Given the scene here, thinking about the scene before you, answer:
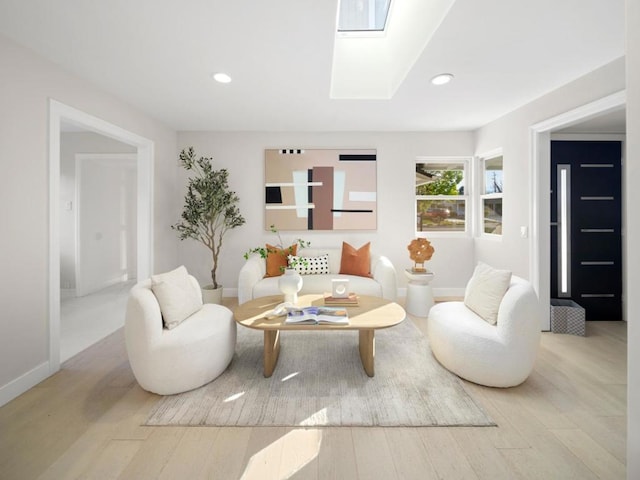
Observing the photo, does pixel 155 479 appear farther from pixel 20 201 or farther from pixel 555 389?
pixel 555 389

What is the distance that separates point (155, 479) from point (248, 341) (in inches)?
63.3

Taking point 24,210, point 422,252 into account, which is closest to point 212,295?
point 24,210

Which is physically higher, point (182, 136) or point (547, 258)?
point (182, 136)

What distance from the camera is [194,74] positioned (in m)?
2.77

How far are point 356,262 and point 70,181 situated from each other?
14.6ft

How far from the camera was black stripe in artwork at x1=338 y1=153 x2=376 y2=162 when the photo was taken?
4680mm

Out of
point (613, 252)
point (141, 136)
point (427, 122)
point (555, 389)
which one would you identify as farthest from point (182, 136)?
point (613, 252)

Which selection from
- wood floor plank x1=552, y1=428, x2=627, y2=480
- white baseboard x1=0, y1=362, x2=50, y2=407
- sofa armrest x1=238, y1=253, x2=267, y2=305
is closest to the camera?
Answer: wood floor plank x1=552, y1=428, x2=627, y2=480

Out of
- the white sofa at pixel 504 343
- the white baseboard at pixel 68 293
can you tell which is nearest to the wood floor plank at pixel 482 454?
the white sofa at pixel 504 343

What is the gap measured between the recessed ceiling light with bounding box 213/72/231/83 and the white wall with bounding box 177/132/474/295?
177 cm

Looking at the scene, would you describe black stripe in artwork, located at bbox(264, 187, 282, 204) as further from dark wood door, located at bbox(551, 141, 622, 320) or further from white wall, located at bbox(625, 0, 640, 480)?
white wall, located at bbox(625, 0, 640, 480)

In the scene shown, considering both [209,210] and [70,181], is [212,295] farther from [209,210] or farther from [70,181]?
[70,181]

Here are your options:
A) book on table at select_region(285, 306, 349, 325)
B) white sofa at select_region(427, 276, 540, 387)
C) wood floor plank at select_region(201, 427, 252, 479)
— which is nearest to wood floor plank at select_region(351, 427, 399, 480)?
wood floor plank at select_region(201, 427, 252, 479)

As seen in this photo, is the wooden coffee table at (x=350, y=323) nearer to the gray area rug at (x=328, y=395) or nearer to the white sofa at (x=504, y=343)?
the gray area rug at (x=328, y=395)
